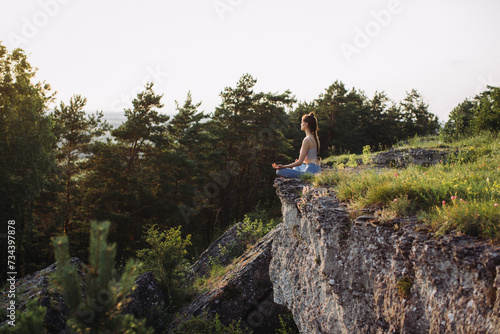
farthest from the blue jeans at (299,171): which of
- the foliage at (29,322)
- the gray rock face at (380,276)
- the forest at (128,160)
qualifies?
the forest at (128,160)

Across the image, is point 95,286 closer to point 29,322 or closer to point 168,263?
point 29,322

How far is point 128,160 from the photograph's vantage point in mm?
24781

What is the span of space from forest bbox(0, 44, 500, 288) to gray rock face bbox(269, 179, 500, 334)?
12842 millimetres

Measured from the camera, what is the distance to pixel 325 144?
3325 cm

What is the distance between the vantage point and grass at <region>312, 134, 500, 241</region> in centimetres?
354

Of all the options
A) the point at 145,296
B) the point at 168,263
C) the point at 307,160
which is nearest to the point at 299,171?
the point at 307,160

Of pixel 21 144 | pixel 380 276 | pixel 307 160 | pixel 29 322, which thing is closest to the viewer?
pixel 29 322

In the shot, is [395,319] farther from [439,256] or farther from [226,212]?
[226,212]

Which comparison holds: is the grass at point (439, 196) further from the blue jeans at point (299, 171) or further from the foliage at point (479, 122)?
the foliage at point (479, 122)

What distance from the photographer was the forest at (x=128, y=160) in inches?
666

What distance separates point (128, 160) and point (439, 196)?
23673mm

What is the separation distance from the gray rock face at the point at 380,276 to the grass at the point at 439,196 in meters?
0.22

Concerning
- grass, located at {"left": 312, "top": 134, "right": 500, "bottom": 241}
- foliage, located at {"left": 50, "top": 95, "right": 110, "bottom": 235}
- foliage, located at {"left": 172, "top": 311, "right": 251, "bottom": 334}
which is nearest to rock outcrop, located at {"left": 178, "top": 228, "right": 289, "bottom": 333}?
foliage, located at {"left": 172, "top": 311, "right": 251, "bottom": 334}

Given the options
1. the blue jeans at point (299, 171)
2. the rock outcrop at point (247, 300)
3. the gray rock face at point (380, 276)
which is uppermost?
the blue jeans at point (299, 171)
